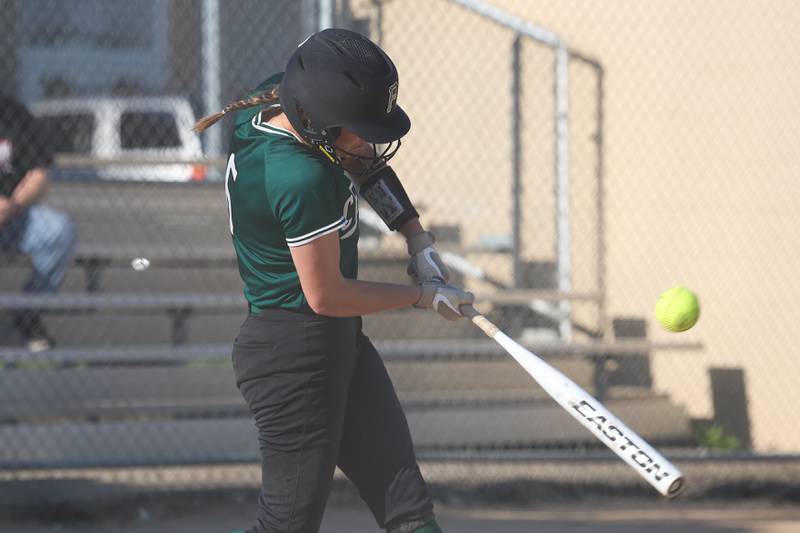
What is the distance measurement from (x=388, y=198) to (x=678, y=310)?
41.6 inches

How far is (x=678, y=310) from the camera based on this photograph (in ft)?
12.6

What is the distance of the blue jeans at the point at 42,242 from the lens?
20.6 ft

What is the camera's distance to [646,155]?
7.04 m

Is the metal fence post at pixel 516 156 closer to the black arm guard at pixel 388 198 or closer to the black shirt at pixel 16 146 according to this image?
the black shirt at pixel 16 146

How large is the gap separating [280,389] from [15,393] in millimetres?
3261

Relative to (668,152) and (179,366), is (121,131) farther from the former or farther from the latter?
(668,152)

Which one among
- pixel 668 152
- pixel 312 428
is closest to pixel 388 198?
pixel 312 428

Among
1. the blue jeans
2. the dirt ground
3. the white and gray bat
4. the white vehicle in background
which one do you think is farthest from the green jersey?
the white vehicle in background

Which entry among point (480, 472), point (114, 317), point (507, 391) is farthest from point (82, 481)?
point (507, 391)

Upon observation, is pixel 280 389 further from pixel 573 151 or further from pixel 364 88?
pixel 573 151

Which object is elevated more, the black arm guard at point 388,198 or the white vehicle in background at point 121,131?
the black arm guard at point 388,198

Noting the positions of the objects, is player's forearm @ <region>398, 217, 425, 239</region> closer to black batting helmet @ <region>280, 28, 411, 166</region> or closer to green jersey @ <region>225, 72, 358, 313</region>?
green jersey @ <region>225, 72, 358, 313</region>

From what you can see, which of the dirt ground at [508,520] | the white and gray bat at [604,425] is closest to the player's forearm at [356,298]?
the white and gray bat at [604,425]

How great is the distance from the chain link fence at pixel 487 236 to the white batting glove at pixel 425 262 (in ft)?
8.04
